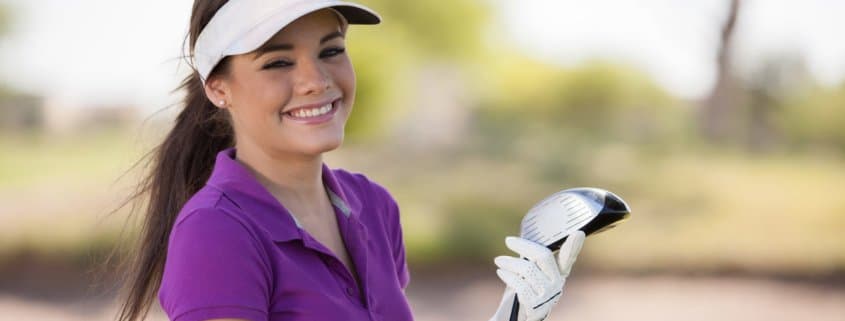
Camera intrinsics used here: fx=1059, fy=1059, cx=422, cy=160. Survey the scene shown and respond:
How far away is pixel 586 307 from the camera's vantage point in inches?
218

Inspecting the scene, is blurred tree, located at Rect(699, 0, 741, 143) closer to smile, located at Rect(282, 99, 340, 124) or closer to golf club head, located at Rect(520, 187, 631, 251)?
golf club head, located at Rect(520, 187, 631, 251)

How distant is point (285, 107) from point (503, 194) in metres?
4.75

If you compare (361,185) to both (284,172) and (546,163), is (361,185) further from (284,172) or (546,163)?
(546,163)

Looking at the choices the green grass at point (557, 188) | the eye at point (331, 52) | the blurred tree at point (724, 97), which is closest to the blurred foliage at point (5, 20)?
the green grass at point (557, 188)

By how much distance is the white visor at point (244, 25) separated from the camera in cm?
144

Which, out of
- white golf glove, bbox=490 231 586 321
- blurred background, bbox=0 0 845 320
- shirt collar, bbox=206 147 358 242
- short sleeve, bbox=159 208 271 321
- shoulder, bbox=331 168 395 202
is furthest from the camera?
blurred background, bbox=0 0 845 320

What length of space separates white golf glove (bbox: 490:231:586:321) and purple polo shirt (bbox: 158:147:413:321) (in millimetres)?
185

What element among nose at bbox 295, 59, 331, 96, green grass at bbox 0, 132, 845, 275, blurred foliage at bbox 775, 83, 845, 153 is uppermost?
blurred foliage at bbox 775, 83, 845, 153

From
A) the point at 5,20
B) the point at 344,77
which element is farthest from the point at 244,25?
the point at 5,20

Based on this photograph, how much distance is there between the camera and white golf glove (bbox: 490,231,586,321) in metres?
1.65

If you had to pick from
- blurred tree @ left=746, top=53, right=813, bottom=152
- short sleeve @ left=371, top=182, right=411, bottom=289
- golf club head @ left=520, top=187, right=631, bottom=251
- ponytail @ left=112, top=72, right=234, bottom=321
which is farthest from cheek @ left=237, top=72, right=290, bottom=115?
blurred tree @ left=746, top=53, right=813, bottom=152

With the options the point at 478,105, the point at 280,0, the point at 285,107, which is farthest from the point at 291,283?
the point at 478,105

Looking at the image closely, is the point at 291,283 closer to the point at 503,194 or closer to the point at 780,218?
the point at 503,194

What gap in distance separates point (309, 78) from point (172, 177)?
15.4 inches
